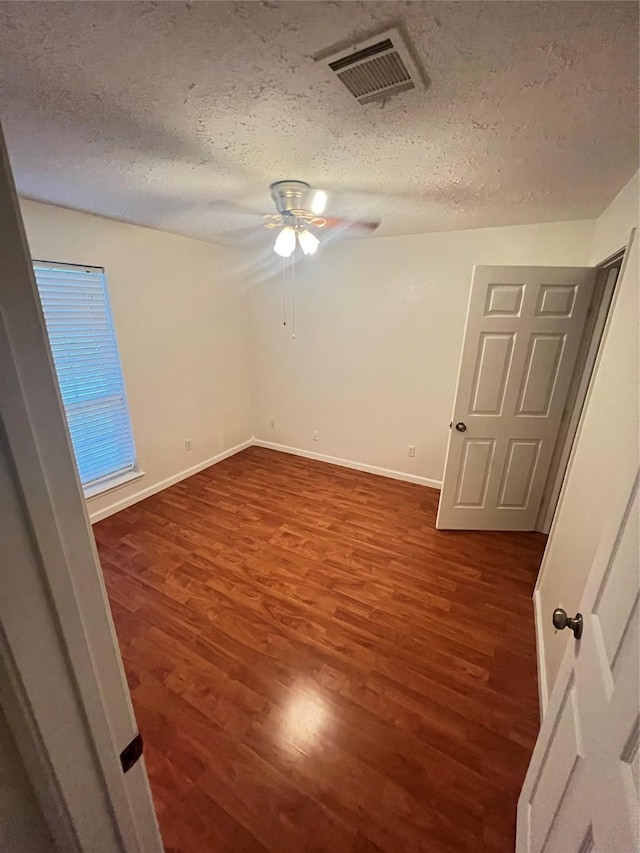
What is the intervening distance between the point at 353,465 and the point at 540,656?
7.55 ft

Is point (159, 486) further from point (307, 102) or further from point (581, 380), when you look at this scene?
point (581, 380)

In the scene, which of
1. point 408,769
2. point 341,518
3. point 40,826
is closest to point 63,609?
point 40,826

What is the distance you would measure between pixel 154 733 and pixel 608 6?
8.64 feet

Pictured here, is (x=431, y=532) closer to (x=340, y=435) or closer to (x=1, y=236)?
(x=340, y=435)

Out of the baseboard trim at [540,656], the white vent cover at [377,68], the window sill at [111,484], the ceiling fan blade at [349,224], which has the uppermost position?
the ceiling fan blade at [349,224]

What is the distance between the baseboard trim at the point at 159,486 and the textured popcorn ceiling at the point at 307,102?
215 cm

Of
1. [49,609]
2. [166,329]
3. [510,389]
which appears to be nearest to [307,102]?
[49,609]

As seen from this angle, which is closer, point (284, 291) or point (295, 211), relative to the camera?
point (295, 211)

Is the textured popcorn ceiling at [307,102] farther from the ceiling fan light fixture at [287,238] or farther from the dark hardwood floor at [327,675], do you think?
the dark hardwood floor at [327,675]

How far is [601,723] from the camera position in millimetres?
686

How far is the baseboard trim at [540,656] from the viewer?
1.49m

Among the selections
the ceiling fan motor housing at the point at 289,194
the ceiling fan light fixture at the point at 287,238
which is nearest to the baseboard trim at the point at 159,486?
the ceiling fan light fixture at the point at 287,238

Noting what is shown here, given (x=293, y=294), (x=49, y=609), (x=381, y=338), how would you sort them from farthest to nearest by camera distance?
1. (x=293, y=294)
2. (x=381, y=338)
3. (x=49, y=609)

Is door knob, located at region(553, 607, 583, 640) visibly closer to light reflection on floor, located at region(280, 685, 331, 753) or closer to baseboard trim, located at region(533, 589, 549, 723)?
baseboard trim, located at region(533, 589, 549, 723)
